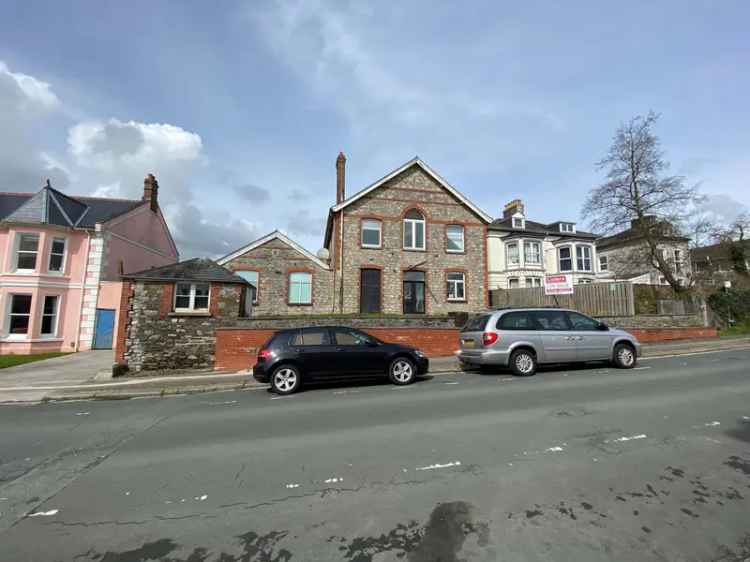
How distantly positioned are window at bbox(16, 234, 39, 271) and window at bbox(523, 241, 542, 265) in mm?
32148

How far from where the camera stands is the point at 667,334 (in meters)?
17.2

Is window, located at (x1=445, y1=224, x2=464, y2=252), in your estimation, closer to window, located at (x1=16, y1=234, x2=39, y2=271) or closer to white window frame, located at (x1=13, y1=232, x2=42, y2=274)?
white window frame, located at (x1=13, y1=232, x2=42, y2=274)

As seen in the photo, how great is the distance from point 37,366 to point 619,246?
41.5 metres

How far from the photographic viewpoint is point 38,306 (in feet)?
57.2

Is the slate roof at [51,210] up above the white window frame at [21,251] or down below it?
above

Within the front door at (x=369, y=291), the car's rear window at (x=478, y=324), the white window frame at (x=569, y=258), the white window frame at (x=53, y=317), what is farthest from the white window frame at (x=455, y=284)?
the white window frame at (x=53, y=317)

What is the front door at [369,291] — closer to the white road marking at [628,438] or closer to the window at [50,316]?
the window at [50,316]

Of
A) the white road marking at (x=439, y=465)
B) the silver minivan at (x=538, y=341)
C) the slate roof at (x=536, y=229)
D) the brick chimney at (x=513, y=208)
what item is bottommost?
the white road marking at (x=439, y=465)

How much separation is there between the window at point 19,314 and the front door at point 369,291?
661 inches

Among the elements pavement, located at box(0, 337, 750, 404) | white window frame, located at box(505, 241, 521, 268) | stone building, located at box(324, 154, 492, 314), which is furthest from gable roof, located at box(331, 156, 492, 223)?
pavement, located at box(0, 337, 750, 404)

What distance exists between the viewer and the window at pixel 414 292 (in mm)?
21734

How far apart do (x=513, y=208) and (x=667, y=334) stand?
18.7m

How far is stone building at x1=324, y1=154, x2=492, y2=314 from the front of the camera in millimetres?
21078

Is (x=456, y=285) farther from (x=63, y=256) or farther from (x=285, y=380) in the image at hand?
(x=63, y=256)
